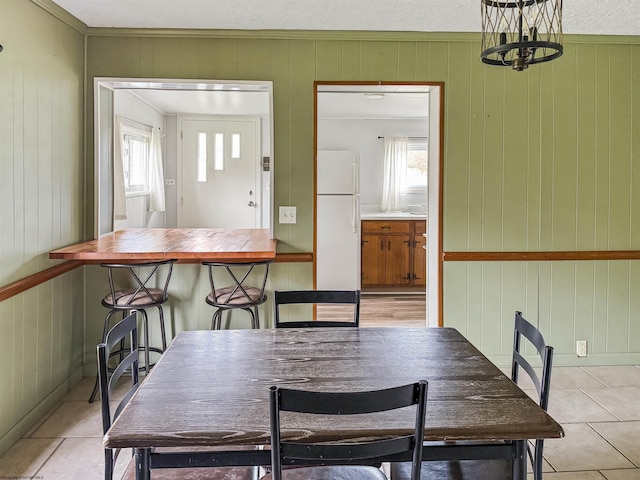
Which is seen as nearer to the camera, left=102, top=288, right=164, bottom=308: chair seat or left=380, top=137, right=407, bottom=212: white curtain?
left=102, top=288, right=164, bottom=308: chair seat

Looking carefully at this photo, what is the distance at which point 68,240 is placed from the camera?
3.37m

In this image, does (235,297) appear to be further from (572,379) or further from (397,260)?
(397,260)

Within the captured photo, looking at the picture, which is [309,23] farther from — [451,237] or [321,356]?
[321,356]

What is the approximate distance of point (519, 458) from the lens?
4.91 ft

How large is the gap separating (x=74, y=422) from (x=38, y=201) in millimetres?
1224

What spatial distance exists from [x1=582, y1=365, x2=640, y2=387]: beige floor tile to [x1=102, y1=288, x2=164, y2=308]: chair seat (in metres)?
2.94

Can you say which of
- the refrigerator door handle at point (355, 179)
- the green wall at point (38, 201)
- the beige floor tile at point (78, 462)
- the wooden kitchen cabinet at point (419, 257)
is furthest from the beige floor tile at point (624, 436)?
the refrigerator door handle at point (355, 179)

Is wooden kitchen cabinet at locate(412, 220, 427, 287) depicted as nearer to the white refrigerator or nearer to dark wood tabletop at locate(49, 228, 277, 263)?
the white refrigerator

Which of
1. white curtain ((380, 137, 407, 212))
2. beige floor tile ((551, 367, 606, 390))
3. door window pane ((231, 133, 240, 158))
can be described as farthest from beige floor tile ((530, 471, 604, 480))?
door window pane ((231, 133, 240, 158))

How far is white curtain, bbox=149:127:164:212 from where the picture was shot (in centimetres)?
657

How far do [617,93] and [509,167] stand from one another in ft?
3.06

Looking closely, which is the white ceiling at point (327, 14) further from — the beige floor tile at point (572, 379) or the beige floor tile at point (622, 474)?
the beige floor tile at point (622, 474)

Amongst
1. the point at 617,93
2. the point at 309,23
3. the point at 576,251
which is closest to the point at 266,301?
the point at 309,23

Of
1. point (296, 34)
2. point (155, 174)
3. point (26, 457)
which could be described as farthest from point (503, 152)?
point (155, 174)
